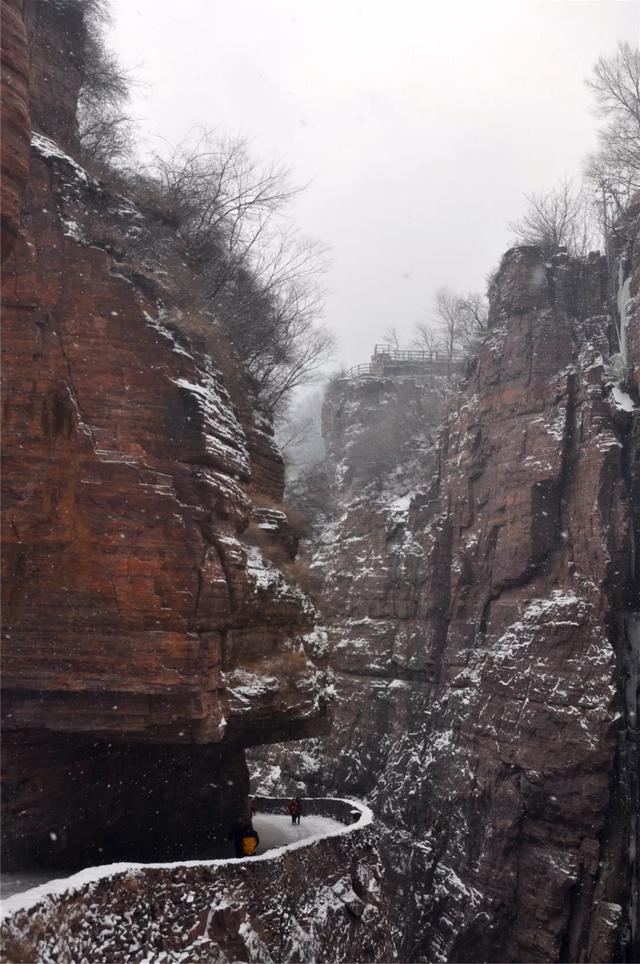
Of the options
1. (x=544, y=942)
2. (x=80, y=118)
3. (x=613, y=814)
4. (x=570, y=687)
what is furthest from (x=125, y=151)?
(x=544, y=942)

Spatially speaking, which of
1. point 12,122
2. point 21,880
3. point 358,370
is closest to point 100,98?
point 12,122

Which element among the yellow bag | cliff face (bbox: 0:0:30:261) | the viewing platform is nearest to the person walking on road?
the yellow bag

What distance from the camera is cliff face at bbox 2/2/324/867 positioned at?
9.88 meters

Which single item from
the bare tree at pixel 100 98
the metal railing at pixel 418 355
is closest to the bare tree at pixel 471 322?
the metal railing at pixel 418 355

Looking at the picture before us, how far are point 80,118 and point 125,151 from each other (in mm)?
1081

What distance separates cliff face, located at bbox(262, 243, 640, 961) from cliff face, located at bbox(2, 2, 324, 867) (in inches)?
358

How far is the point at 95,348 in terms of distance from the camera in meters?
10.7

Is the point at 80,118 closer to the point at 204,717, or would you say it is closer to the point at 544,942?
the point at 204,717

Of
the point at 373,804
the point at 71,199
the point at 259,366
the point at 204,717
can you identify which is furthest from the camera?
the point at 373,804

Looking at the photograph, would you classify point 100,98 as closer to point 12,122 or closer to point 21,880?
point 12,122

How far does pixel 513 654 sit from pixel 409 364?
92.2 feet

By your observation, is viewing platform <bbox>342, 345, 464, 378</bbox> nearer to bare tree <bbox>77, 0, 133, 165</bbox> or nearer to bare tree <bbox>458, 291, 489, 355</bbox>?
bare tree <bbox>458, 291, 489, 355</bbox>

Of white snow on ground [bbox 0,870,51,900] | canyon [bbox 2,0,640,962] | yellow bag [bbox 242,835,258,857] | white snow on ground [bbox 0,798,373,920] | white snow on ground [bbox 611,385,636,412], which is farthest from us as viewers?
white snow on ground [bbox 611,385,636,412]

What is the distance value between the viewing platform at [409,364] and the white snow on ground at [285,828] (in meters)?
35.5
